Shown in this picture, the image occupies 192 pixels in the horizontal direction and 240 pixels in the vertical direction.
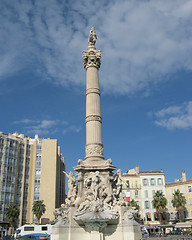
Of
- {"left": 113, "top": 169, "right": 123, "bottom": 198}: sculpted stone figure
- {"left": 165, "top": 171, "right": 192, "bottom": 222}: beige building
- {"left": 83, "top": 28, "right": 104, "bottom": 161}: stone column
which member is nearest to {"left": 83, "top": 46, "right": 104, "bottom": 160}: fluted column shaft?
{"left": 83, "top": 28, "right": 104, "bottom": 161}: stone column

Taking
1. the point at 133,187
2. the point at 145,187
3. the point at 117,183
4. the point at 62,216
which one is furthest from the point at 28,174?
the point at 62,216

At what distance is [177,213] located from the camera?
54906 mm

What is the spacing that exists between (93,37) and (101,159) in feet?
37.1

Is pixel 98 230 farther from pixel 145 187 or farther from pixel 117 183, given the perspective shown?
pixel 145 187

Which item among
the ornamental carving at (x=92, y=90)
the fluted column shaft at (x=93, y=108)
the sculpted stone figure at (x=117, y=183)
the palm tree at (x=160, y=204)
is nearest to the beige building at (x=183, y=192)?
the palm tree at (x=160, y=204)

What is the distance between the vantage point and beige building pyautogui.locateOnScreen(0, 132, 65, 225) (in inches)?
2525

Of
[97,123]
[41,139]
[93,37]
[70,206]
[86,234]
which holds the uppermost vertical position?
[41,139]

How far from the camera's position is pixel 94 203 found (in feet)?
52.0

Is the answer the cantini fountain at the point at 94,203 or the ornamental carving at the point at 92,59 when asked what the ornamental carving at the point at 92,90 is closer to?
the cantini fountain at the point at 94,203

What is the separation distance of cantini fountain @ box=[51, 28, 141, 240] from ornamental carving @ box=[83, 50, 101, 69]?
3862 millimetres

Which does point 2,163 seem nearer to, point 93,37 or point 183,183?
point 183,183

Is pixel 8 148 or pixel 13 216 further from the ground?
pixel 8 148

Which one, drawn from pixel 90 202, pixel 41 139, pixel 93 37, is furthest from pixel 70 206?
pixel 41 139

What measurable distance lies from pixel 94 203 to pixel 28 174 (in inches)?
2300
